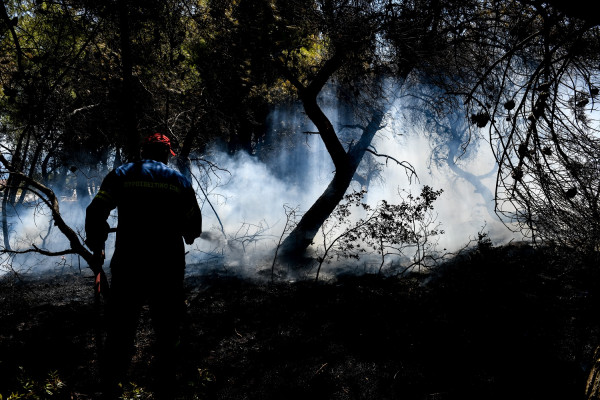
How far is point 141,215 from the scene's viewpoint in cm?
276

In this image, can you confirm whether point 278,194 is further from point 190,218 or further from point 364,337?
point 190,218

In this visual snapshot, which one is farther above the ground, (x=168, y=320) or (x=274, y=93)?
(x=274, y=93)

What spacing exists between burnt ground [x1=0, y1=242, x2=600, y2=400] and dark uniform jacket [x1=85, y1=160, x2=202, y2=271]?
39.0 inches

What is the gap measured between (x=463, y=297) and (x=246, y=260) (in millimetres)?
5796

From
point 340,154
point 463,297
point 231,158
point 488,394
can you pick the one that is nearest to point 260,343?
point 488,394

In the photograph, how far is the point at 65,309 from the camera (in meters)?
5.70

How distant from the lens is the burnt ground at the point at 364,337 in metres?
3.44

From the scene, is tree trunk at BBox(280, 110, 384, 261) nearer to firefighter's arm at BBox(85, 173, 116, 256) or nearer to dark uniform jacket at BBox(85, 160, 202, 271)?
dark uniform jacket at BBox(85, 160, 202, 271)

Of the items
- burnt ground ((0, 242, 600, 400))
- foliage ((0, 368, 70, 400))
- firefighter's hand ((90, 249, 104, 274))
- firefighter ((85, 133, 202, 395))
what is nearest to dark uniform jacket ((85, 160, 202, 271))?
firefighter ((85, 133, 202, 395))

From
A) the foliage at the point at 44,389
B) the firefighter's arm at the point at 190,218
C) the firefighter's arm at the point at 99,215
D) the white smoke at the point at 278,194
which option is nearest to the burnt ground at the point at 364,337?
the foliage at the point at 44,389

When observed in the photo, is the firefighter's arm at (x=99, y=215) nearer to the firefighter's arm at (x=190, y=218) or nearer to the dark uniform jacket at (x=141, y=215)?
the dark uniform jacket at (x=141, y=215)

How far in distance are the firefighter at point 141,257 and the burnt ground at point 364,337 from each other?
21.6 inches

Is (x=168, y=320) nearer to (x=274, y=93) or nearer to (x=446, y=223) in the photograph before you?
(x=274, y=93)

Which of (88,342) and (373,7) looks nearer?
(88,342)
